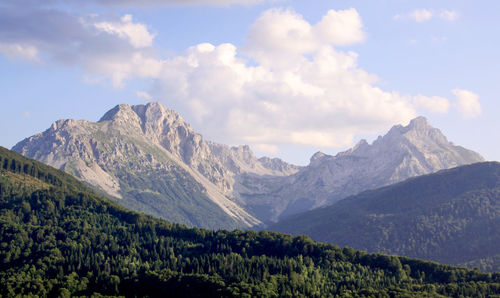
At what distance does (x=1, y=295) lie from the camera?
200 metres

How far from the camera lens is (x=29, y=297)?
196 metres

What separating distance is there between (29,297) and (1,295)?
1275cm
